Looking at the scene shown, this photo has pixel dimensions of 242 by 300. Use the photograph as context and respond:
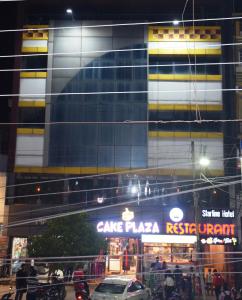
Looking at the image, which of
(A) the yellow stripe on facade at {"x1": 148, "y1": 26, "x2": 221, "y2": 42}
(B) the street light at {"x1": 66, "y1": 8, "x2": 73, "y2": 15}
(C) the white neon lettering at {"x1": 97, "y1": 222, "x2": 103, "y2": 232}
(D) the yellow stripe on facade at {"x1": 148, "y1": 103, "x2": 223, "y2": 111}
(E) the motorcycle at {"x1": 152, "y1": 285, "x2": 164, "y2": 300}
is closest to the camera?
(E) the motorcycle at {"x1": 152, "y1": 285, "x2": 164, "y2": 300}

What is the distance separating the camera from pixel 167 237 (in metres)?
22.5

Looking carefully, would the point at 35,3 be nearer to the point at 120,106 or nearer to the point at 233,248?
the point at 120,106

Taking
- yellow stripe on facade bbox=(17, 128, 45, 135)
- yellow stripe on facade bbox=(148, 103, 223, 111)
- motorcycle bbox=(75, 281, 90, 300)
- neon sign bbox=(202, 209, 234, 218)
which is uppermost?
yellow stripe on facade bbox=(148, 103, 223, 111)

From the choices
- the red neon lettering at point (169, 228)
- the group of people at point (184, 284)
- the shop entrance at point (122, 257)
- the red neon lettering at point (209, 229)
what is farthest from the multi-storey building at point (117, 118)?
the group of people at point (184, 284)

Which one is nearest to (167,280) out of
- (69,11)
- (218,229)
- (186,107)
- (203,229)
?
(203,229)

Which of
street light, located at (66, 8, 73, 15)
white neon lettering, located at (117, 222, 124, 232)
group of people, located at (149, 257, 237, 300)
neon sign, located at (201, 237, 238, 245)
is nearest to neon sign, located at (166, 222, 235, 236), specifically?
neon sign, located at (201, 237, 238, 245)

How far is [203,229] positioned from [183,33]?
15365mm

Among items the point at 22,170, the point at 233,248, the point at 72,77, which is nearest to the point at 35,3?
the point at 72,77

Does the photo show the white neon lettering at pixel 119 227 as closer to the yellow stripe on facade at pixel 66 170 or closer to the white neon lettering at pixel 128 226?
the white neon lettering at pixel 128 226

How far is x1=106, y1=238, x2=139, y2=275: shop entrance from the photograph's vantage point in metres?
25.3

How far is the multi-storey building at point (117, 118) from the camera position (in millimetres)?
28984

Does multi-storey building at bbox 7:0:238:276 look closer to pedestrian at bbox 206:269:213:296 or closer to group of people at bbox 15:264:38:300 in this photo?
pedestrian at bbox 206:269:213:296

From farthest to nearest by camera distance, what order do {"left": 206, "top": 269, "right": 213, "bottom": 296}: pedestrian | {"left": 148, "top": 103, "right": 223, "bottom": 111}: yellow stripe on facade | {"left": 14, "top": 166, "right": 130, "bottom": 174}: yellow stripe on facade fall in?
1. {"left": 148, "top": 103, "right": 223, "bottom": 111}: yellow stripe on facade
2. {"left": 14, "top": 166, "right": 130, "bottom": 174}: yellow stripe on facade
3. {"left": 206, "top": 269, "right": 213, "bottom": 296}: pedestrian

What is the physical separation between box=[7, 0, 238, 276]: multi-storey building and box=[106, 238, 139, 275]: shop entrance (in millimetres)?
2694
